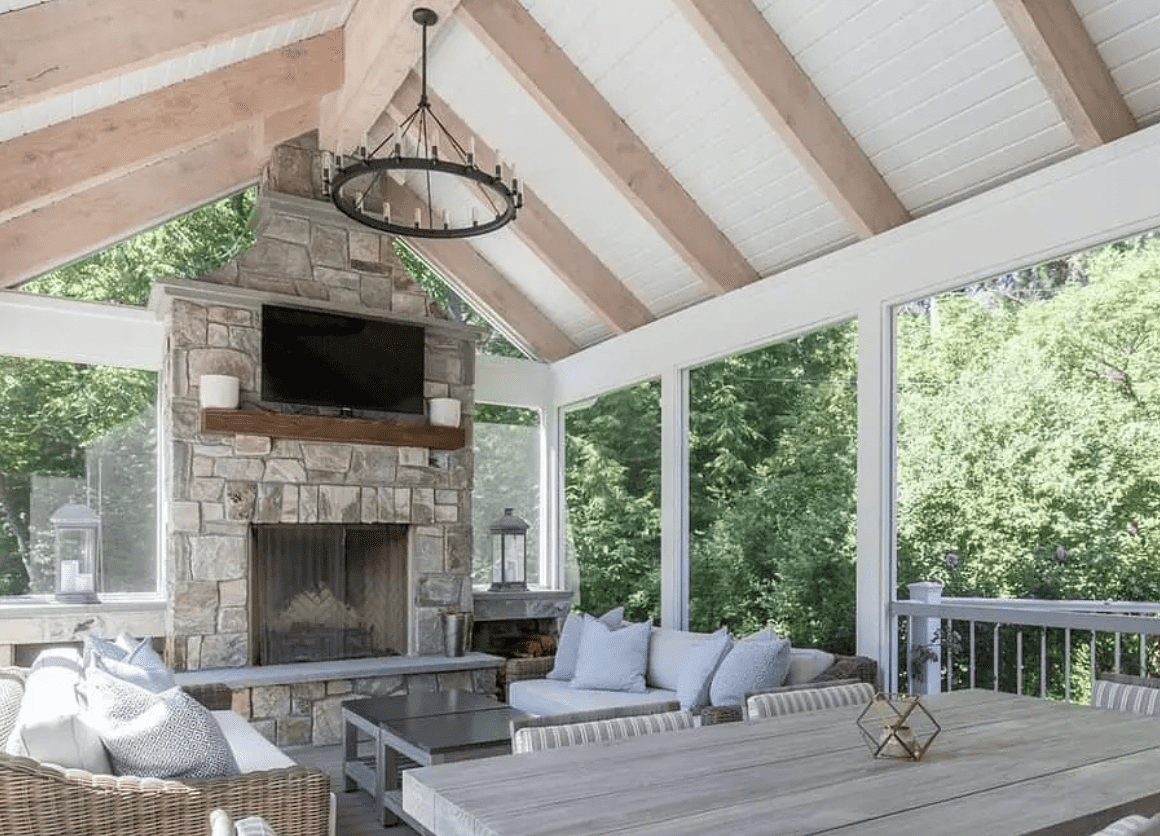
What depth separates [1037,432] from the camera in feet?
17.5

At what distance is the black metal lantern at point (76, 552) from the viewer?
19.0 feet

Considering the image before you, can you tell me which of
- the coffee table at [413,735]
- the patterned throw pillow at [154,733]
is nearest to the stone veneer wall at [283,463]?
the coffee table at [413,735]

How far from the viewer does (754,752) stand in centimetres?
212

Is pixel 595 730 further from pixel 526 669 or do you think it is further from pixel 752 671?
pixel 526 669

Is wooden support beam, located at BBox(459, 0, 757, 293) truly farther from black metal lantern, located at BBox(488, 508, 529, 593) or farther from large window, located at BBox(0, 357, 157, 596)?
large window, located at BBox(0, 357, 157, 596)

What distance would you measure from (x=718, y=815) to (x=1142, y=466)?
4.11 m

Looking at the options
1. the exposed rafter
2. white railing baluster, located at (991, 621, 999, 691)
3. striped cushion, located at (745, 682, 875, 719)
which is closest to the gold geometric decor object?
striped cushion, located at (745, 682, 875, 719)

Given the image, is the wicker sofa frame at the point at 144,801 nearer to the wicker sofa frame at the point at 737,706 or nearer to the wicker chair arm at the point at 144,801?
the wicker chair arm at the point at 144,801

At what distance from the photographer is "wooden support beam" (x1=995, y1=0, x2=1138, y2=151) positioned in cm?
357

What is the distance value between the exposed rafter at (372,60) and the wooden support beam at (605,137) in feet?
1.35

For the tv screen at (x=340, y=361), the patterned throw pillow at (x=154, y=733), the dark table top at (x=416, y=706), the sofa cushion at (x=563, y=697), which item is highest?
the tv screen at (x=340, y=361)

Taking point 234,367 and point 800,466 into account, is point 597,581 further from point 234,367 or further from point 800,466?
point 234,367

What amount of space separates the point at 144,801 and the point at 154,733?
0.64 feet

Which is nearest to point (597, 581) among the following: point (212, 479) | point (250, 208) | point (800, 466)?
point (800, 466)
